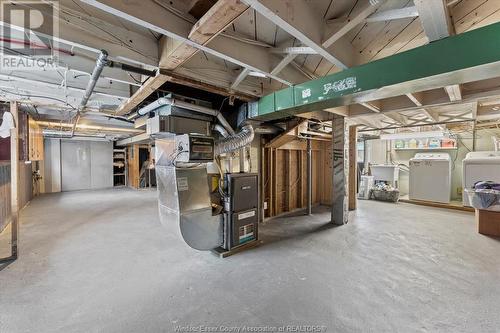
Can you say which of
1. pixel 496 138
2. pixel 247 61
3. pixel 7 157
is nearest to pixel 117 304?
pixel 247 61

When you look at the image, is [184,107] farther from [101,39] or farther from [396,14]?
[396,14]

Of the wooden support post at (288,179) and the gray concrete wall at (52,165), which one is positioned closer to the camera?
the wooden support post at (288,179)

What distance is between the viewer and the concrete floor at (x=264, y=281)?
163cm

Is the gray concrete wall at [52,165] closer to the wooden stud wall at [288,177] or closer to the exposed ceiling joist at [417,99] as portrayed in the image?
the wooden stud wall at [288,177]

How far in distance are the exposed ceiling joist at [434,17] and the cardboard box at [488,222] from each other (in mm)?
3480

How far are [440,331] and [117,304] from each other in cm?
244

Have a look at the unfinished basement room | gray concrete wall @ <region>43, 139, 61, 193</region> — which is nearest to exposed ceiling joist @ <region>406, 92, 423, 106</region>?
the unfinished basement room

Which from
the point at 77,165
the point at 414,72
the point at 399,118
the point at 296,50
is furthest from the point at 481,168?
the point at 77,165

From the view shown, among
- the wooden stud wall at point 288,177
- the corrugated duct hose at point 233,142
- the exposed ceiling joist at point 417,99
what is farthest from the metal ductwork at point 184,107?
the exposed ceiling joist at point 417,99

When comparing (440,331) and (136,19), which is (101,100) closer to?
(136,19)

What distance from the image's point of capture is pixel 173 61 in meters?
1.77

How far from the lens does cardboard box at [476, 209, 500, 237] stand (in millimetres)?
3304

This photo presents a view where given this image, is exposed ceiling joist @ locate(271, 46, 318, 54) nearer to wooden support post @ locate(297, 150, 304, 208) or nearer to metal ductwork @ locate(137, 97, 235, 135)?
metal ductwork @ locate(137, 97, 235, 135)

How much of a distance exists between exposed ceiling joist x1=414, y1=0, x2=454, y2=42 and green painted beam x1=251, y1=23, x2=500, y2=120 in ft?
0.19
